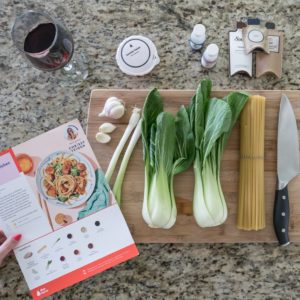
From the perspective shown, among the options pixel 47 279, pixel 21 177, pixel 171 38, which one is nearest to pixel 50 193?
pixel 21 177

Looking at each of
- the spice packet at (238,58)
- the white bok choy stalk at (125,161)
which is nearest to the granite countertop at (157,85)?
the spice packet at (238,58)

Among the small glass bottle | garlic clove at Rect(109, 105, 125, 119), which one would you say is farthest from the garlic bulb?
the small glass bottle

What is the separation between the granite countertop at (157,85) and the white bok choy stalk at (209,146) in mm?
94

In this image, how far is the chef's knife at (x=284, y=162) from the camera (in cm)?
77

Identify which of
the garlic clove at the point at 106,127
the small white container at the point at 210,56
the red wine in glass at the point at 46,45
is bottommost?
the garlic clove at the point at 106,127

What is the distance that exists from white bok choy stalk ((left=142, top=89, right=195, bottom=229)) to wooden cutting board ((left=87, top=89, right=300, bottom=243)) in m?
0.03

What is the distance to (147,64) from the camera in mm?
867

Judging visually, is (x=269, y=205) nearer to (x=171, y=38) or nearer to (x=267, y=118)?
(x=267, y=118)

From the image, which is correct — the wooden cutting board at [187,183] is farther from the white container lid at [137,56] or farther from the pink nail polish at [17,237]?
the pink nail polish at [17,237]

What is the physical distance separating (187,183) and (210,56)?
1.01ft

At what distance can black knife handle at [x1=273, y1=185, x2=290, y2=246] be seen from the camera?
770 millimetres

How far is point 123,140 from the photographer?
824 mm

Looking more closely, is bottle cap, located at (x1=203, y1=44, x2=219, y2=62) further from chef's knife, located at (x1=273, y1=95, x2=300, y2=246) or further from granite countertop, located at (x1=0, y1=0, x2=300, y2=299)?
chef's knife, located at (x1=273, y1=95, x2=300, y2=246)

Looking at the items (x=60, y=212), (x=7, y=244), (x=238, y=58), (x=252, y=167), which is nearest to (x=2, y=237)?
(x=7, y=244)
